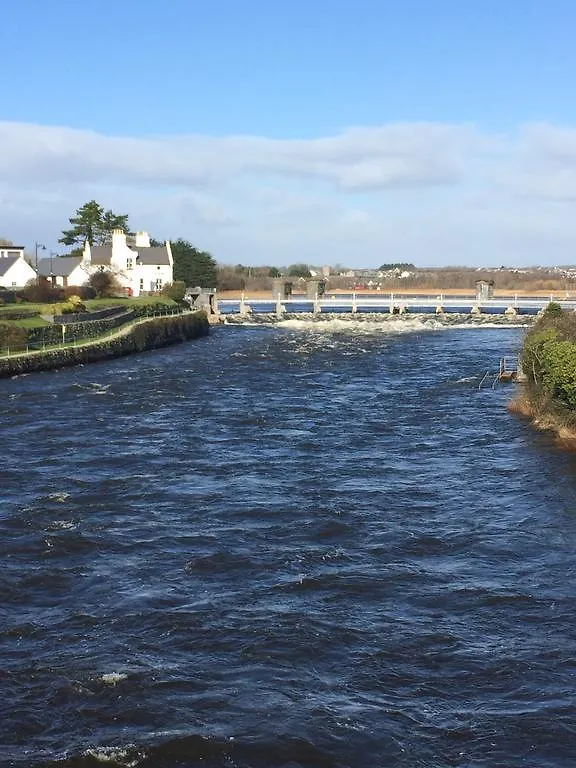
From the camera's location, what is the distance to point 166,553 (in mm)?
21844

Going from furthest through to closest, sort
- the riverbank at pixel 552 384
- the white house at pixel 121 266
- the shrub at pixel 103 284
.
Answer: the white house at pixel 121 266, the shrub at pixel 103 284, the riverbank at pixel 552 384

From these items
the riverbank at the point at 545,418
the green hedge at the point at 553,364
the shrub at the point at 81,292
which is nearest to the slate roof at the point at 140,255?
the shrub at the point at 81,292

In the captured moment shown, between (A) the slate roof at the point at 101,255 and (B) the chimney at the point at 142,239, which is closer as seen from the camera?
(A) the slate roof at the point at 101,255

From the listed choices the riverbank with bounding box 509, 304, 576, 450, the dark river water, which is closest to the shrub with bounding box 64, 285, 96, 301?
the dark river water

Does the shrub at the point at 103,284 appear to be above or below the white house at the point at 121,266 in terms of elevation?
below

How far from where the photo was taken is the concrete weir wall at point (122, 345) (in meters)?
54.9

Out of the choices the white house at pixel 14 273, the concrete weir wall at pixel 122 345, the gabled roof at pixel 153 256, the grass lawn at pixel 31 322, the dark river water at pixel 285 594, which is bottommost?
the dark river water at pixel 285 594

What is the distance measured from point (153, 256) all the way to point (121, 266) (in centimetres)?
601

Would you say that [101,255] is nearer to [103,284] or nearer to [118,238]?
[118,238]

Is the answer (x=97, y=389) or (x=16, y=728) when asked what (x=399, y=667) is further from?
(x=97, y=389)

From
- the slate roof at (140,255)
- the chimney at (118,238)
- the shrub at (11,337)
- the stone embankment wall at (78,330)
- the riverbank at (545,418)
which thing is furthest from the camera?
the slate roof at (140,255)

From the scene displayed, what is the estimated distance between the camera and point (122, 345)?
6938 centimetres

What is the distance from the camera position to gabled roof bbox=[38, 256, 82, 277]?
10812cm

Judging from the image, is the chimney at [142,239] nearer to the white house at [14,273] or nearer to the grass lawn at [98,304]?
the grass lawn at [98,304]
